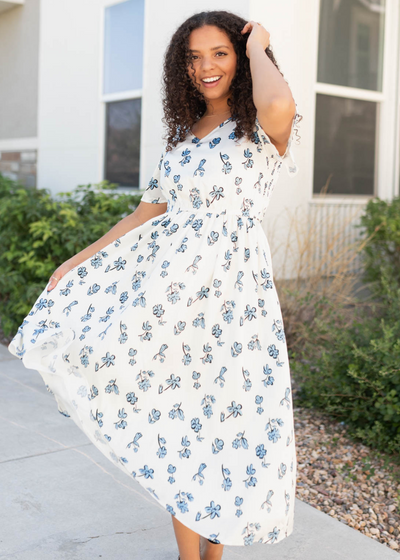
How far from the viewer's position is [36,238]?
5.29 meters

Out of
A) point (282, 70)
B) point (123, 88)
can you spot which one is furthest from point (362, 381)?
point (123, 88)

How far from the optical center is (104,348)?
6.47ft

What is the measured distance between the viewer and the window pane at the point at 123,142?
20.9 feet

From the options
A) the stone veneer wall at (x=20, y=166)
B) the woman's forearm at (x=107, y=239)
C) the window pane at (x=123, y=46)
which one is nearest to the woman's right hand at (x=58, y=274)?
the woman's forearm at (x=107, y=239)

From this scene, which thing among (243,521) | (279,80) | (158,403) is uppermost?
(279,80)

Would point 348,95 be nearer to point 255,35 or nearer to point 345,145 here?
point 345,145

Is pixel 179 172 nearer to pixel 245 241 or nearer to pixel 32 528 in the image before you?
pixel 245 241

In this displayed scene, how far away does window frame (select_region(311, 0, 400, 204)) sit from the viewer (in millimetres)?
6156

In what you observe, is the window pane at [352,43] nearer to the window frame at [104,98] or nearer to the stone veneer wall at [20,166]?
the window frame at [104,98]

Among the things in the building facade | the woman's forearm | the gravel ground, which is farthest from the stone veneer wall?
the woman's forearm

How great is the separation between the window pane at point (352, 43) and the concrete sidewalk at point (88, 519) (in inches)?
164

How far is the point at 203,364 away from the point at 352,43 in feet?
16.2

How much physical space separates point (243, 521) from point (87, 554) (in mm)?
748

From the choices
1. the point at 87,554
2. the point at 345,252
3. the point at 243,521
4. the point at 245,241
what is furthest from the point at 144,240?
the point at 345,252
